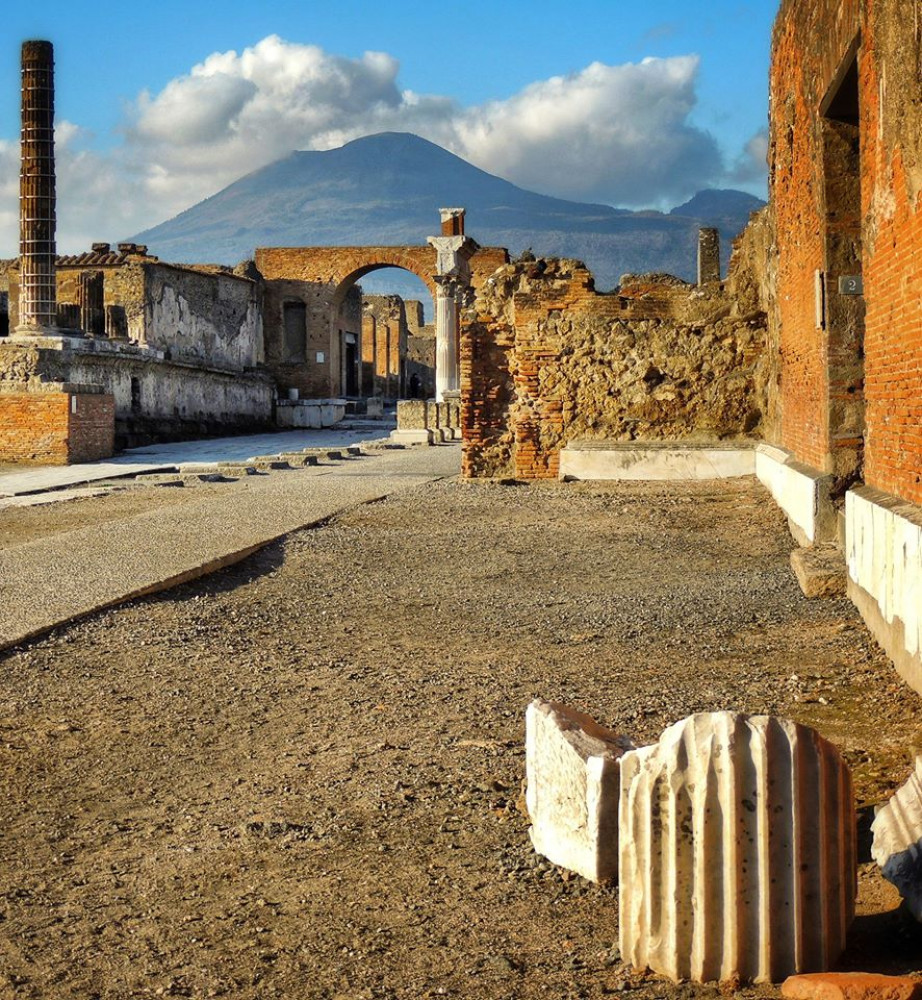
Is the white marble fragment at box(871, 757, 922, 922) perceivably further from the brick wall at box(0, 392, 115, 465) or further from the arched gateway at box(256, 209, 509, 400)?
the arched gateway at box(256, 209, 509, 400)

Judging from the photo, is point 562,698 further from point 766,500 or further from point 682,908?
point 766,500

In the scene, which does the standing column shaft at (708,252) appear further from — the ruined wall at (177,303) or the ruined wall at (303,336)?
the ruined wall at (303,336)

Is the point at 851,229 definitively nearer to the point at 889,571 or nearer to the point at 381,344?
the point at 889,571

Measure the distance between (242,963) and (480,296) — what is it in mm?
12061

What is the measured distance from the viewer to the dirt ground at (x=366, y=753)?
2436mm

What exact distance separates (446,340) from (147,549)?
79.3ft

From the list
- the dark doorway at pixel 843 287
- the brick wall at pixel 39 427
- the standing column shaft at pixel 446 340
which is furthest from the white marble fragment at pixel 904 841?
the standing column shaft at pixel 446 340

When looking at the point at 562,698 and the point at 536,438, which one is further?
the point at 536,438

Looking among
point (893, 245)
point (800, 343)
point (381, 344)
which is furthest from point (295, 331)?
point (893, 245)

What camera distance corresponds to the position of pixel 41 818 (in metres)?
3.35

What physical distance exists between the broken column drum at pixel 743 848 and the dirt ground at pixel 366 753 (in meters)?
0.09

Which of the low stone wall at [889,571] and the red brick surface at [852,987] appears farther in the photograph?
the low stone wall at [889,571]

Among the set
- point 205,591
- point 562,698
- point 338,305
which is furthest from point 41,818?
point 338,305

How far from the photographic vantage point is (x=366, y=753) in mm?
3906
